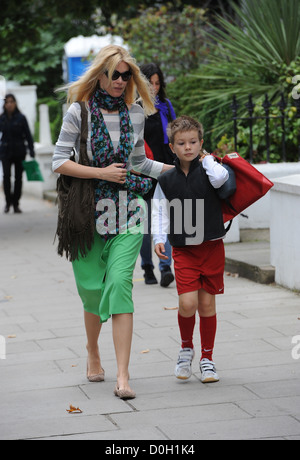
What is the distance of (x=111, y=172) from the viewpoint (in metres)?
4.68

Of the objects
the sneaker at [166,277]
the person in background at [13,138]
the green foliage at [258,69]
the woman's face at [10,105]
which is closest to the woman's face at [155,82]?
the sneaker at [166,277]

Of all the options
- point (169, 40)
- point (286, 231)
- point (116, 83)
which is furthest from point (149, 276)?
point (169, 40)

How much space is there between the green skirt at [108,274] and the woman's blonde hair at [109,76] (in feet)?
2.57

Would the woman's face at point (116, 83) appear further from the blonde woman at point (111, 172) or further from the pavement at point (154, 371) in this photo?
the pavement at point (154, 371)

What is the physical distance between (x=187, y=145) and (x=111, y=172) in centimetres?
46

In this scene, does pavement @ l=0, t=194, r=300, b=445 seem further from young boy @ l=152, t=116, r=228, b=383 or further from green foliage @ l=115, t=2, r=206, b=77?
green foliage @ l=115, t=2, r=206, b=77

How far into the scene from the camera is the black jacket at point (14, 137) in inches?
589

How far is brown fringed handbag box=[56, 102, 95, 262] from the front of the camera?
4.76 meters

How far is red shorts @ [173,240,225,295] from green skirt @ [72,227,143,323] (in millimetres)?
273

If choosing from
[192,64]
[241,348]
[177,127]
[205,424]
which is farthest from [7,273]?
[192,64]

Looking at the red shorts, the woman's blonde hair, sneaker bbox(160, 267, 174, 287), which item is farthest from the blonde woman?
sneaker bbox(160, 267, 174, 287)

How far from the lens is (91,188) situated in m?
4.77

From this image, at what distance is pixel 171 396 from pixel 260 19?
7.65 m
